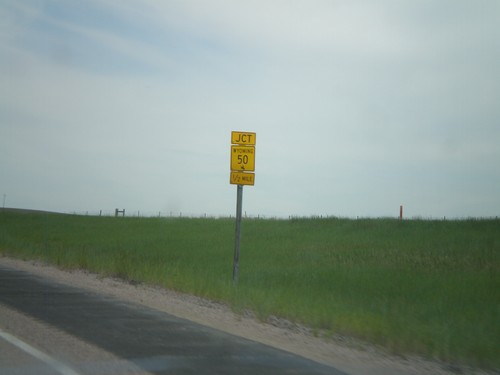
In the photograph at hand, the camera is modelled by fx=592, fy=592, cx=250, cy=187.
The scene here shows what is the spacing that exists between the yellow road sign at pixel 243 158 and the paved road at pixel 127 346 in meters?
6.31

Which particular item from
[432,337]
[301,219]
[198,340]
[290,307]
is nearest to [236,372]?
[198,340]

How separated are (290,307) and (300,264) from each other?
10.1 m

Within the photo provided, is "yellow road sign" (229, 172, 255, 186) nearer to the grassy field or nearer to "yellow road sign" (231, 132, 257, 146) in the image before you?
"yellow road sign" (231, 132, 257, 146)

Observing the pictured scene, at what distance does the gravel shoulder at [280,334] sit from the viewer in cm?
921

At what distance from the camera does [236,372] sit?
8.13 metres

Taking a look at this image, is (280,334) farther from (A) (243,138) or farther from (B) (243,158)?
(A) (243,138)

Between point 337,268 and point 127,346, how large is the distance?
1382 centimetres

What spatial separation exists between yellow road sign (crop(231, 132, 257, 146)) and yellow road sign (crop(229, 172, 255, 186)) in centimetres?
95

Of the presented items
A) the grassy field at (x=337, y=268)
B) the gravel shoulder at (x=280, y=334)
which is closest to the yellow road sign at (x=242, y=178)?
the grassy field at (x=337, y=268)

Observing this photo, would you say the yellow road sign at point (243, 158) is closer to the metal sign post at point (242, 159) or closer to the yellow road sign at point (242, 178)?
the metal sign post at point (242, 159)

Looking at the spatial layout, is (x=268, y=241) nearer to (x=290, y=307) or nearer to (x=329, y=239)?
(x=329, y=239)

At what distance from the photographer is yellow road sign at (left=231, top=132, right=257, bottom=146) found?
1859cm

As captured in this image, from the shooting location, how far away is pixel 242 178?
18.6 metres

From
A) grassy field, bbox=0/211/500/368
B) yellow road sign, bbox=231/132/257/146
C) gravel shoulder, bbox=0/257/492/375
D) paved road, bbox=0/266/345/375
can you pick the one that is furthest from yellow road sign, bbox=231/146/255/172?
paved road, bbox=0/266/345/375
